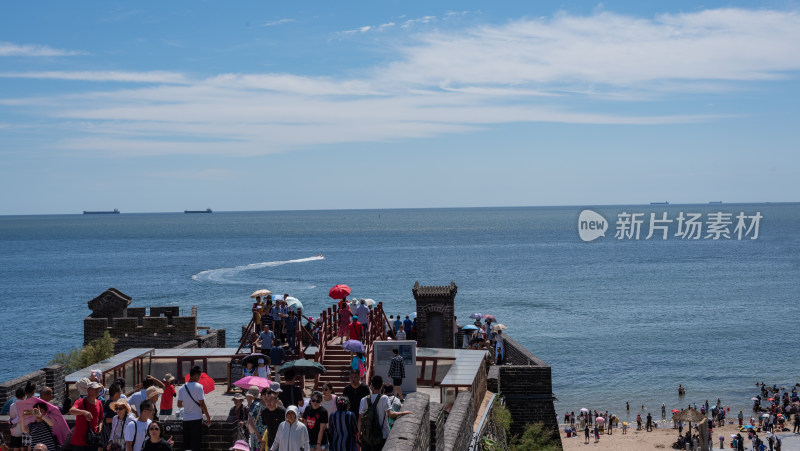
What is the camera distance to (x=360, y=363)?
17656 mm

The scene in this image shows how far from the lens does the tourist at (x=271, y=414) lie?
437 inches

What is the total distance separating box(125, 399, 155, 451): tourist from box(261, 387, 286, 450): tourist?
1.51 m

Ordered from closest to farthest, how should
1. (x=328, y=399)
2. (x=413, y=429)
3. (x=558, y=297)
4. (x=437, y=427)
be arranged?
(x=413, y=429), (x=437, y=427), (x=328, y=399), (x=558, y=297)

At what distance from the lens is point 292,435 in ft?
33.0

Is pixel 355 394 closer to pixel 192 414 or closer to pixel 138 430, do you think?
pixel 192 414

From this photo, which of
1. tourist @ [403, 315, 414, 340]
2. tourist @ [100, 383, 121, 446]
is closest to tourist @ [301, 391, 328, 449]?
tourist @ [100, 383, 121, 446]

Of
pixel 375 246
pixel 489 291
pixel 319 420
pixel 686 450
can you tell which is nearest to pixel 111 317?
pixel 319 420

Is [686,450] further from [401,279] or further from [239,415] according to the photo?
[401,279]

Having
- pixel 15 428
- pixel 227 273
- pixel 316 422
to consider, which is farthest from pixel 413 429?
pixel 227 273

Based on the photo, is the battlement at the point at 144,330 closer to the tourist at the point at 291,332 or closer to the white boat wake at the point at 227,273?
the tourist at the point at 291,332

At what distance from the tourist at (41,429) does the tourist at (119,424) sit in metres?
1.25

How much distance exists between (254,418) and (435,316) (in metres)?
15.5

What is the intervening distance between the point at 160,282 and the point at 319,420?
113891 millimetres

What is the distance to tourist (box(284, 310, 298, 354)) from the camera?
21.3 metres
